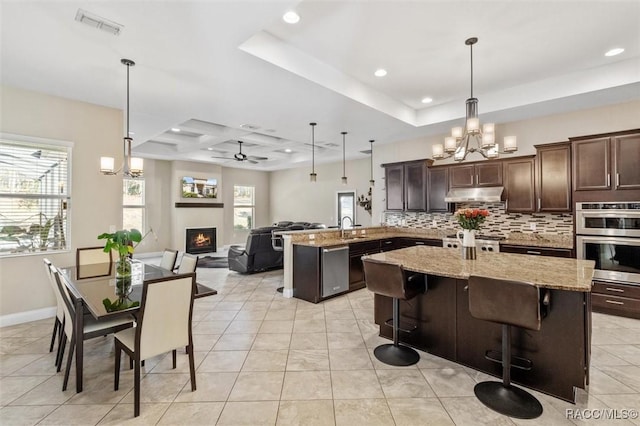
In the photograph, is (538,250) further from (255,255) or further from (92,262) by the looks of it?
(92,262)

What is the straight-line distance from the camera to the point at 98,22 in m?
2.63

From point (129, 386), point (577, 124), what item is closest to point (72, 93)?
point (129, 386)

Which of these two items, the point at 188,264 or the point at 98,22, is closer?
the point at 98,22

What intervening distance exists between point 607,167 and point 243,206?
9897mm

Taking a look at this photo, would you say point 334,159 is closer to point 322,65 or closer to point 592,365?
point 322,65

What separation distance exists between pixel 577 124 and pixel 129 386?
6.64 m

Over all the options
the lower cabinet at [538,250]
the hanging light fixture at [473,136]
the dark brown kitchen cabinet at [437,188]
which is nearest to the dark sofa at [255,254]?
the dark brown kitchen cabinet at [437,188]

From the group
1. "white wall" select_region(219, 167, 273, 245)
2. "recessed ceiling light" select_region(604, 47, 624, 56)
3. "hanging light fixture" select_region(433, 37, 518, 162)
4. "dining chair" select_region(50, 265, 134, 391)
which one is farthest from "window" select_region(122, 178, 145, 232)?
"recessed ceiling light" select_region(604, 47, 624, 56)

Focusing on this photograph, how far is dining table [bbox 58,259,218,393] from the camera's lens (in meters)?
2.13

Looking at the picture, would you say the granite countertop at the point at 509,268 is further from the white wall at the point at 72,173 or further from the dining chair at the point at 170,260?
the white wall at the point at 72,173

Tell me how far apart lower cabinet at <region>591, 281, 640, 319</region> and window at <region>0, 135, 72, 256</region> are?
24.3 ft

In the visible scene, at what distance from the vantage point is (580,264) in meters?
2.78

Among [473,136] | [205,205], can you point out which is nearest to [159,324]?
[473,136]

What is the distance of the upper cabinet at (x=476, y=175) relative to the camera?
521 cm
